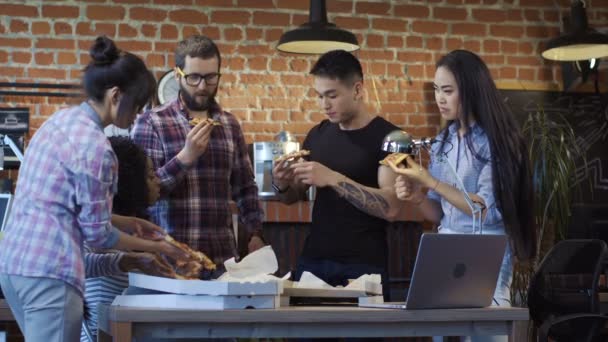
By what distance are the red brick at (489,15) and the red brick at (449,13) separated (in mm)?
76

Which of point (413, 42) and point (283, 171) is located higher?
point (413, 42)

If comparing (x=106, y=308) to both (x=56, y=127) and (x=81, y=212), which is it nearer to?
(x=81, y=212)

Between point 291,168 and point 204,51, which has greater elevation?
point 204,51

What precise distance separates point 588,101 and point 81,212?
473cm

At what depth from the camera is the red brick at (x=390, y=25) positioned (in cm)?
614

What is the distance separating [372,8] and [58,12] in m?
1.97

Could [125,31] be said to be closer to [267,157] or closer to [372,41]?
[267,157]

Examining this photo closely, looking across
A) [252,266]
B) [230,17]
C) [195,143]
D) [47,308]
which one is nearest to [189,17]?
[230,17]

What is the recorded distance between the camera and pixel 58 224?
87.7 inches

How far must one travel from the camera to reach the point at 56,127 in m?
2.27

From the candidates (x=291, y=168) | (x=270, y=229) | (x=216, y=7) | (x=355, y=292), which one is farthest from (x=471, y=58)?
(x=216, y=7)

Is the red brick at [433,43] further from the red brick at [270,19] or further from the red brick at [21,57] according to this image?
the red brick at [21,57]

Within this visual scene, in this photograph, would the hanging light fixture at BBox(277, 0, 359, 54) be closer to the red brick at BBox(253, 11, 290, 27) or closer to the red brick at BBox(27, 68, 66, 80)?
the red brick at BBox(253, 11, 290, 27)

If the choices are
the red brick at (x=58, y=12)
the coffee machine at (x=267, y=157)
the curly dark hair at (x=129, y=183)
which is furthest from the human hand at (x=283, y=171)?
the red brick at (x=58, y=12)
